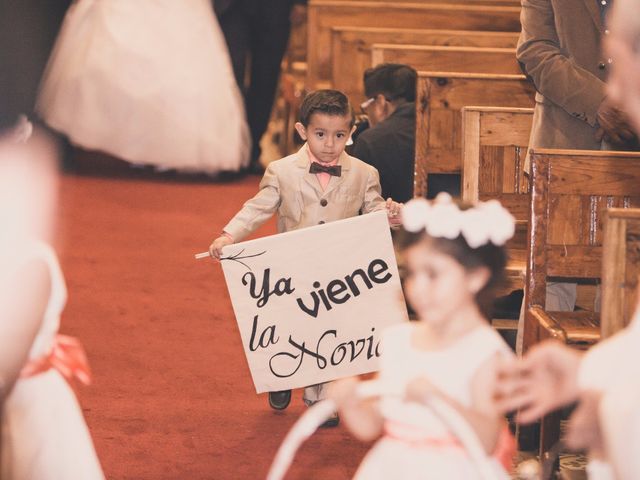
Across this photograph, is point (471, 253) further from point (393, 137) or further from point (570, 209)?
point (393, 137)

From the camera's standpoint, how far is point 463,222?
8.59 feet

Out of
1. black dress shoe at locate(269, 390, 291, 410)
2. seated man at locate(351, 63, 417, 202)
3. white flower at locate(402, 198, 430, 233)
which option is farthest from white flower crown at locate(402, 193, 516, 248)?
seated man at locate(351, 63, 417, 202)

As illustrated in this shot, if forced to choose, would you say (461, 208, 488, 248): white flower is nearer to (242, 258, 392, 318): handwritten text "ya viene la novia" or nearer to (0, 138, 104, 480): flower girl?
(0, 138, 104, 480): flower girl

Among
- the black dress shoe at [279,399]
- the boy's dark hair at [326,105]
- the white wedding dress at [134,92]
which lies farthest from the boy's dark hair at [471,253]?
the white wedding dress at [134,92]

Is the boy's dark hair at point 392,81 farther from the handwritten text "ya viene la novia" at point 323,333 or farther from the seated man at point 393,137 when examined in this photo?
the handwritten text "ya viene la novia" at point 323,333

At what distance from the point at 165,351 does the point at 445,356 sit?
130 inches

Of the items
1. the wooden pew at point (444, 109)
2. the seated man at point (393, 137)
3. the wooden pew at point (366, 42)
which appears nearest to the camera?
the wooden pew at point (444, 109)

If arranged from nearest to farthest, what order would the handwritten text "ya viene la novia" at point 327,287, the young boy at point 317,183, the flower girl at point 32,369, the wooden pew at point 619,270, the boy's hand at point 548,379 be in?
the boy's hand at point 548,379
the flower girl at point 32,369
the wooden pew at point 619,270
the handwritten text "ya viene la novia" at point 327,287
the young boy at point 317,183

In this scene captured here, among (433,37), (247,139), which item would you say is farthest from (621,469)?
(247,139)

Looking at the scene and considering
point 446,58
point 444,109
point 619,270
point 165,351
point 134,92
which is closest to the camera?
point 619,270

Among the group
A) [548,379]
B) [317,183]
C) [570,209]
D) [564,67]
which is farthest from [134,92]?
[548,379]

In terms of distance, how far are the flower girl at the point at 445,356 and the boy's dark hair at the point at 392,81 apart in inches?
159

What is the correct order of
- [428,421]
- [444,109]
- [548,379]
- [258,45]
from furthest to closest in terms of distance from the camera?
[258,45]
[444,109]
[428,421]
[548,379]

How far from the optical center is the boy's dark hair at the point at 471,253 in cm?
263
